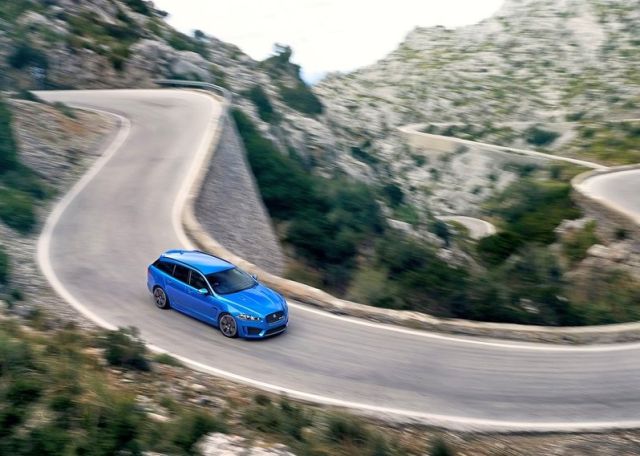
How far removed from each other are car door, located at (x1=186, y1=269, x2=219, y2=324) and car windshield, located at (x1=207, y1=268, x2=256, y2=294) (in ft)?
0.68

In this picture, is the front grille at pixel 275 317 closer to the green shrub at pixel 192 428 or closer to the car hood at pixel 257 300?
the car hood at pixel 257 300

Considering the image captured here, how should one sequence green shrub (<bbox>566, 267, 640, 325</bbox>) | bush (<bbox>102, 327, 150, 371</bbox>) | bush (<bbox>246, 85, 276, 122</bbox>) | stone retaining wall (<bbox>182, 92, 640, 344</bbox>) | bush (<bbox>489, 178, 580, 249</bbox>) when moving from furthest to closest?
bush (<bbox>246, 85, 276, 122</bbox>) < bush (<bbox>489, 178, 580, 249</bbox>) < green shrub (<bbox>566, 267, 640, 325</bbox>) < stone retaining wall (<bbox>182, 92, 640, 344</bbox>) < bush (<bbox>102, 327, 150, 371</bbox>)

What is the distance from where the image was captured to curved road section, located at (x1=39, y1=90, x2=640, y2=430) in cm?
1225

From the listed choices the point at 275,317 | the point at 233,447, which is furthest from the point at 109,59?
the point at 233,447

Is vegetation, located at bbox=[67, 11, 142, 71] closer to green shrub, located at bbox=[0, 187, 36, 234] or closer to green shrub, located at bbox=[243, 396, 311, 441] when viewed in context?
green shrub, located at bbox=[0, 187, 36, 234]

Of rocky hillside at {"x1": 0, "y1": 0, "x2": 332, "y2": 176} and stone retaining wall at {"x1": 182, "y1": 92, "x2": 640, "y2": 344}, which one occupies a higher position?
rocky hillside at {"x1": 0, "y1": 0, "x2": 332, "y2": 176}

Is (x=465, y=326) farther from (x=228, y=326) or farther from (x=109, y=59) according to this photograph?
(x=109, y=59)

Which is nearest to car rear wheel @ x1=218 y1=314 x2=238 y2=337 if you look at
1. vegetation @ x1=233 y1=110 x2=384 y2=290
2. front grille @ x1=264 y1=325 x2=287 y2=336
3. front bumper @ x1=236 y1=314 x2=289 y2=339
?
front bumper @ x1=236 y1=314 x2=289 y2=339

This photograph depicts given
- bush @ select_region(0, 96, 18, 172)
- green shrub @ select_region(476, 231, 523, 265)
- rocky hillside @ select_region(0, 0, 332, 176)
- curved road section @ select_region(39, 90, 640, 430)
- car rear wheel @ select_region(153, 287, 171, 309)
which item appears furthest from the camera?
rocky hillside @ select_region(0, 0, 332, 176)

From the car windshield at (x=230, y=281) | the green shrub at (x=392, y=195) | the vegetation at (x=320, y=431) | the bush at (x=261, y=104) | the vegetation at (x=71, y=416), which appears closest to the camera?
the vegetation at (x=71, y=416)

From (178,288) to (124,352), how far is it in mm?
3467

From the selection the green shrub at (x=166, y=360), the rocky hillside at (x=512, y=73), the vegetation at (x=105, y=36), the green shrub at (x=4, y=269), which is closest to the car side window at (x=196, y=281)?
the green shrub at (x=166, y=360)

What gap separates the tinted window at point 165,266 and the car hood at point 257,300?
1841 millimetres

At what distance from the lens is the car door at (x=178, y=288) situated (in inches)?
598
